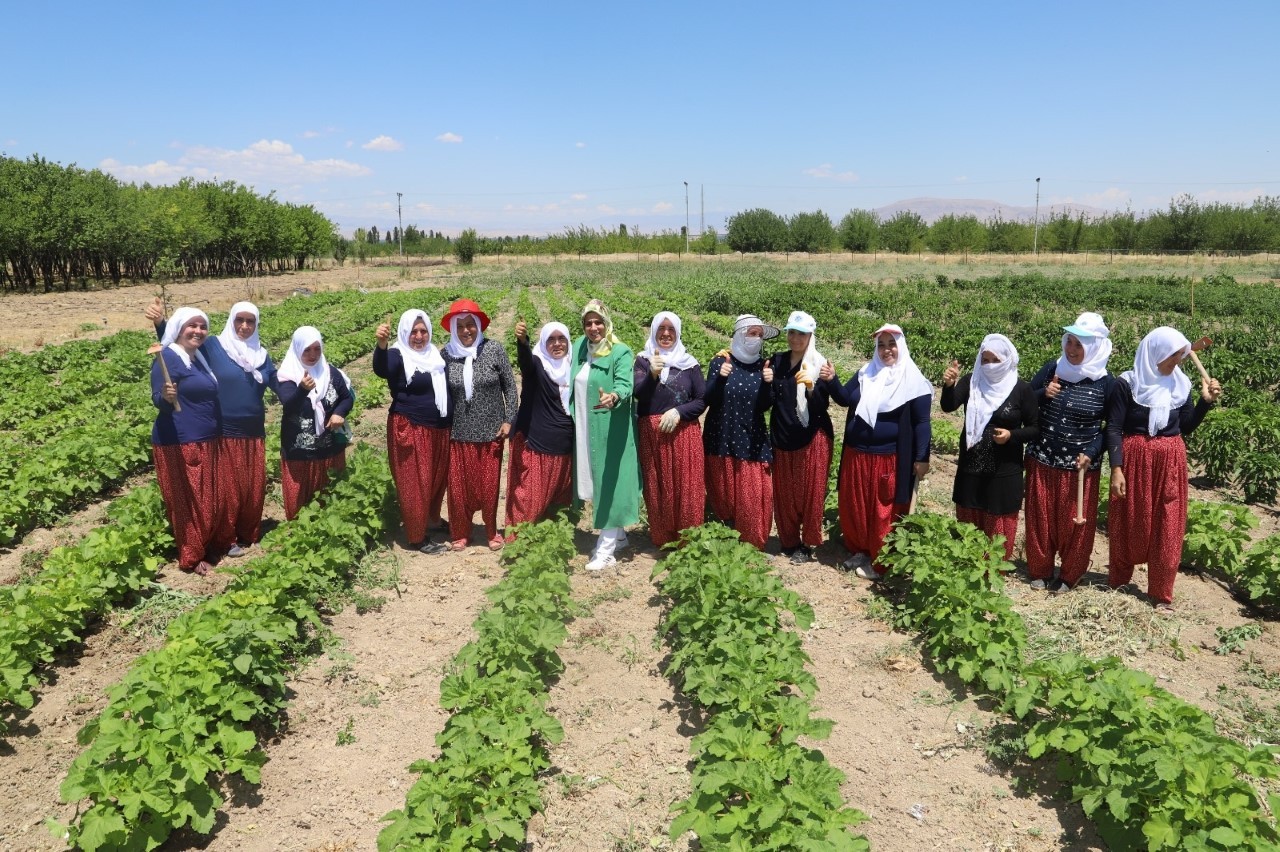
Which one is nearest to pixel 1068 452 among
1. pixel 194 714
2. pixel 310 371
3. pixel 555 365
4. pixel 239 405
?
pixel 555 365

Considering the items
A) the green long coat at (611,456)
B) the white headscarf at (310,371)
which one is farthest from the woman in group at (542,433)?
the white headscarf at (310,371)

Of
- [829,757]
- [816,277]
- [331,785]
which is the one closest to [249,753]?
[331,785]

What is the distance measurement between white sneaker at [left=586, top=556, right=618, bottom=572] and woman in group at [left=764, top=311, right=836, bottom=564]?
134cm

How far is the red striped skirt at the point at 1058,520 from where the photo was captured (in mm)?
5332

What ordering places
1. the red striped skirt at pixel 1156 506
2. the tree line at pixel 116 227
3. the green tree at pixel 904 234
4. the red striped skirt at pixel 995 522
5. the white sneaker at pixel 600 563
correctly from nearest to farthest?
1. the red striped skirt at pixel 1156 506
2. the red striped skirt at pixel 995 522
3. the white sneaker at pixel 600 563
4. the tree line at pixel 116 227
5. the green tree at pixel 904 234

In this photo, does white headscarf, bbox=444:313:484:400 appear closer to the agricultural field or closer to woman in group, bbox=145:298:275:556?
the agricultural field

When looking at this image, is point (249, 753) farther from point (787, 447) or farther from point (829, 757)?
point (787, 447)

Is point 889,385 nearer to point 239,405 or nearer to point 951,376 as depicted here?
point 951,376

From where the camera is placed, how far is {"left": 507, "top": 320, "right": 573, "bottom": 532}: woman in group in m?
5.91

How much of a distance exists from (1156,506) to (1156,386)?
805mm

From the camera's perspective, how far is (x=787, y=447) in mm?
5711

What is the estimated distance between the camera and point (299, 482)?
19.7 feet

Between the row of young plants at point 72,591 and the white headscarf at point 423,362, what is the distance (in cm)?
216

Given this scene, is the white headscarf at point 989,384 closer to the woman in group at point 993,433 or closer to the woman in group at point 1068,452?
the woman in group at point 993,433
